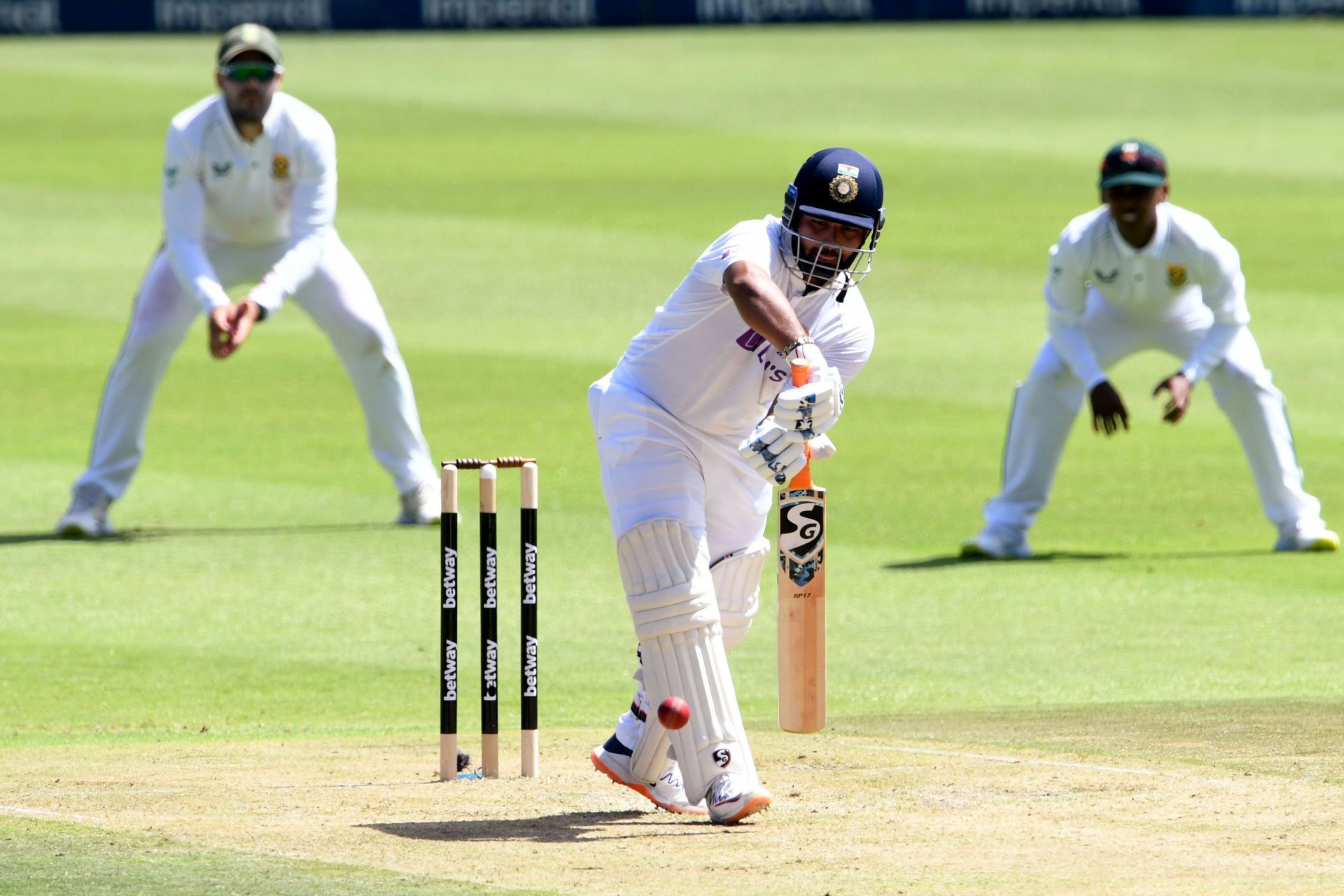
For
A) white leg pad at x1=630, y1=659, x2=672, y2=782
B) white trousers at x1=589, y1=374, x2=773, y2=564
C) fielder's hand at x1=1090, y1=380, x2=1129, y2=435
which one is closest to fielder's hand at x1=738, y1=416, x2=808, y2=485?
white trousers at x1=589, y1=374, x2=773, y2=564

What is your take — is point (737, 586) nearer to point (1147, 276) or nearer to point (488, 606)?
point (488, 606)

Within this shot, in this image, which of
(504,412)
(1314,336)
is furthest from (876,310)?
Result: (504,412)

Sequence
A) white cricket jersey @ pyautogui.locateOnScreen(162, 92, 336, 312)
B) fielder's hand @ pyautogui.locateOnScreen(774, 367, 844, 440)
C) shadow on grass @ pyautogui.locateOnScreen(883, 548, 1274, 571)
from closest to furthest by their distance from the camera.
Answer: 1. fielder's hand @ pyautogui.locateOnScreen(774, 367, 844, 440)
2. shadow on grass @ pyautogui.locateOnScreen(883, 548, 1274, 571)
3. white cricket jersey @ pyautogui.locateOnScreen(162, 92, 336, 312)

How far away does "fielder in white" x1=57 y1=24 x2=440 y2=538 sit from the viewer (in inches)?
420

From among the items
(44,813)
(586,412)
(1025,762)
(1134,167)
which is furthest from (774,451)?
(586,412)

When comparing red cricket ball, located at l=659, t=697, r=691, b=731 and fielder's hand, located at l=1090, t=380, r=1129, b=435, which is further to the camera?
fielder's hand, located at l=1090, t=380, r=1129, b=435

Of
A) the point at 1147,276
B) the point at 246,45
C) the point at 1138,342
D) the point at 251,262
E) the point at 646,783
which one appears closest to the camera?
the point at 646,783

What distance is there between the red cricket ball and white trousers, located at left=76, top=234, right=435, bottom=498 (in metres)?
5.92

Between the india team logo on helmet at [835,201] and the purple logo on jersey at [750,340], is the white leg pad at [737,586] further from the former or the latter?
the india team logo on helmet at [835,201]

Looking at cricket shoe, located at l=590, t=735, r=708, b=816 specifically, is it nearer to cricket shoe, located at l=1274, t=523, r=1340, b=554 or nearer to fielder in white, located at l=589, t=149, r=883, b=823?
fielder in white, located at l=589, t=149, r=883, b=823

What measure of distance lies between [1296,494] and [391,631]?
4513 millimetres

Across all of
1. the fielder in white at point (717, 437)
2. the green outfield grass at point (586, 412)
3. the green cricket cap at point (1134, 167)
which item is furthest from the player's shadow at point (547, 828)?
the green cricket cap at point (1134, 167)

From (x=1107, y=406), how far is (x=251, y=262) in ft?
14.3

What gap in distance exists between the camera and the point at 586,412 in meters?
14.6
